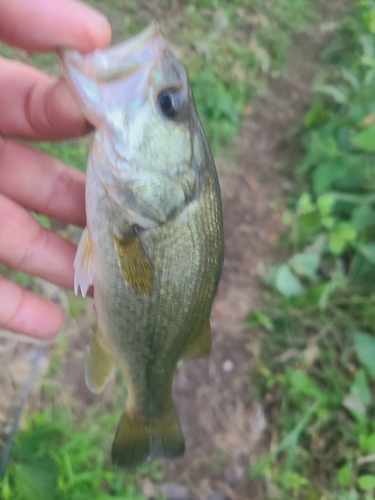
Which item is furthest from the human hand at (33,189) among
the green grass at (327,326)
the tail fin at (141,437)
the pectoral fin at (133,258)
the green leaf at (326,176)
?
the green leaf at (326,176)

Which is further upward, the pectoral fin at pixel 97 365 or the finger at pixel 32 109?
the finger at pixel 32 109

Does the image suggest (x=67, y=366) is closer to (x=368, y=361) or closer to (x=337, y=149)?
(x=368, y=361)

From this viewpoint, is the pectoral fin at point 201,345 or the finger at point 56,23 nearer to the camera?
the finger at point 56,23

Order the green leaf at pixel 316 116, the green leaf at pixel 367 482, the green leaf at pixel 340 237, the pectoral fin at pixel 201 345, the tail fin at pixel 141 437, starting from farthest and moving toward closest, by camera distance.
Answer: the green leaf at pixel 316 116, the green leaf at pixel 340 237, the green leaf at pixel 367 482, the tail fin at pixel 141 437, the pectoral fin at pixel 201 345

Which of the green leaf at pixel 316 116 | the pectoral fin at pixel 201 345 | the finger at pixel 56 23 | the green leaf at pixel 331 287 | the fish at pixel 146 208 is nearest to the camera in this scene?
the finger at pixel 56 23

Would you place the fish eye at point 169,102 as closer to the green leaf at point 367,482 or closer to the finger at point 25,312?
the finger at point 25,312

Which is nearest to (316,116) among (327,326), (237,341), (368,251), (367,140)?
(367,140)

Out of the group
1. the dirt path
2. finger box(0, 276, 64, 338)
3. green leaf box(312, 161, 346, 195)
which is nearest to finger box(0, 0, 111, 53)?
finger box(0, 276, 64, 338)
